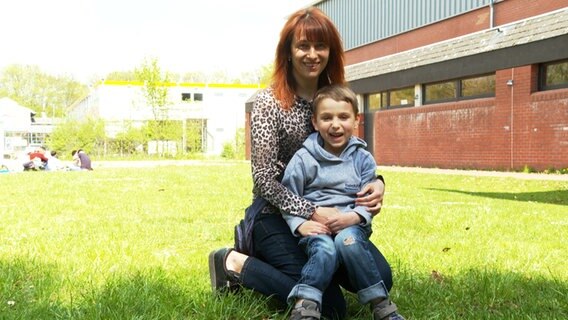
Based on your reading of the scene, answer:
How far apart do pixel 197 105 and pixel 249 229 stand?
5220cm

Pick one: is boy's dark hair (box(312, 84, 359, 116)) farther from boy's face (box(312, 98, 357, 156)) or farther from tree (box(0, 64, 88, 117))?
tree (box(0, 64, 88, 117))

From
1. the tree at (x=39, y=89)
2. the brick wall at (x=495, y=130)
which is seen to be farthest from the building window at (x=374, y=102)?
the tree at (x=39, y=89)

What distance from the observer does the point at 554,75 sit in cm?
1722

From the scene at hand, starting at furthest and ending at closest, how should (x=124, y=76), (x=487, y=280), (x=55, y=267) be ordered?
(x=124, y=76) < (x=55, y=267) < (x=487, y=280)

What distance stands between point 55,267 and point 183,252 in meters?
1.15

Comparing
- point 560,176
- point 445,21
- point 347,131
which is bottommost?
point 560,176

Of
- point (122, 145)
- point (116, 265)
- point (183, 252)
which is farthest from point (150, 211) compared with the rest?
point (122, 145)

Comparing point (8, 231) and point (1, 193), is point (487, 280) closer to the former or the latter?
point (8, 231)

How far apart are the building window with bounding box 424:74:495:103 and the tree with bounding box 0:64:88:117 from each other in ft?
166

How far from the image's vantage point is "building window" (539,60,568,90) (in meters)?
16.8


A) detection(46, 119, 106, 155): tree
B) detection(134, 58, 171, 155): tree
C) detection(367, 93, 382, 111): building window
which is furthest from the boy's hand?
detection(46, 119, 106, 155): tree

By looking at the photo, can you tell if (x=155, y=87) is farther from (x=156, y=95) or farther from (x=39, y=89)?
(x=39, y=89)

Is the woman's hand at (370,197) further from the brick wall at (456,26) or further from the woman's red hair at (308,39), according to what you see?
the brick wall at (456,26)

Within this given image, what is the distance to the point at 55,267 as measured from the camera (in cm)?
391
